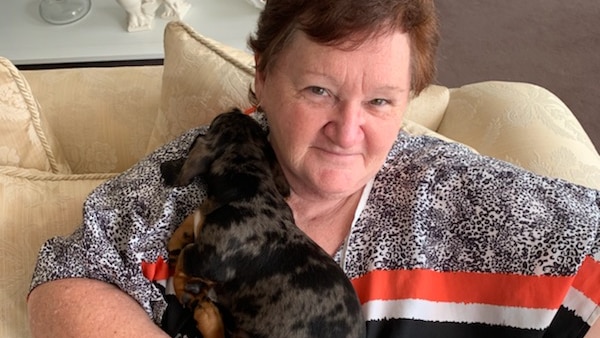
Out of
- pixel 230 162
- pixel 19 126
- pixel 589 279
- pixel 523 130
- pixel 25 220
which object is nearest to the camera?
pixel 589 279

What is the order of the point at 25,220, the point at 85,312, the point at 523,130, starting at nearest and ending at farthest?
the point at 85,312 → the point at 25,220 → the point at 523,130

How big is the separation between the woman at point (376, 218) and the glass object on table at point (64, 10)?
1716 millimetres

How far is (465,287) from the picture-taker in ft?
3.96

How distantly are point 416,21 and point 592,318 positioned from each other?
0.59 m

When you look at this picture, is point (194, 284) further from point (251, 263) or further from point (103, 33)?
point (103, 33)

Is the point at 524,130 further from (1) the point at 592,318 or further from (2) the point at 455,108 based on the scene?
(1) the point at 592,318

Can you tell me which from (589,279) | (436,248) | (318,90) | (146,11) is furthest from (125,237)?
(146,11)

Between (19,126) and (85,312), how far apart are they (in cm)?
62

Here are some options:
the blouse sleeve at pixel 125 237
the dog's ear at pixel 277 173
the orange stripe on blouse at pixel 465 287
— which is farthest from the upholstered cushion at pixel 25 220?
the orange stripe on blouse at pixel 465 287

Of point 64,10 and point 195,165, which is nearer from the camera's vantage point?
point 195,165

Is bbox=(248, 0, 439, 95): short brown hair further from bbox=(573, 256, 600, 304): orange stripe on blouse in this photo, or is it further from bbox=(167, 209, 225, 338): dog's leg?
bbox=(573, 256, 600, 304): orange stripe on blouse

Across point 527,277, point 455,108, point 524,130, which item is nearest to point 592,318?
point 527,277

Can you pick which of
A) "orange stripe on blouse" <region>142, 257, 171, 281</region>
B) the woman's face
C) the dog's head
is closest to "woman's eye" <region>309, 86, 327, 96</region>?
the woman's face

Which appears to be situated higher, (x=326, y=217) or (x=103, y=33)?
(x=326, y=217)
